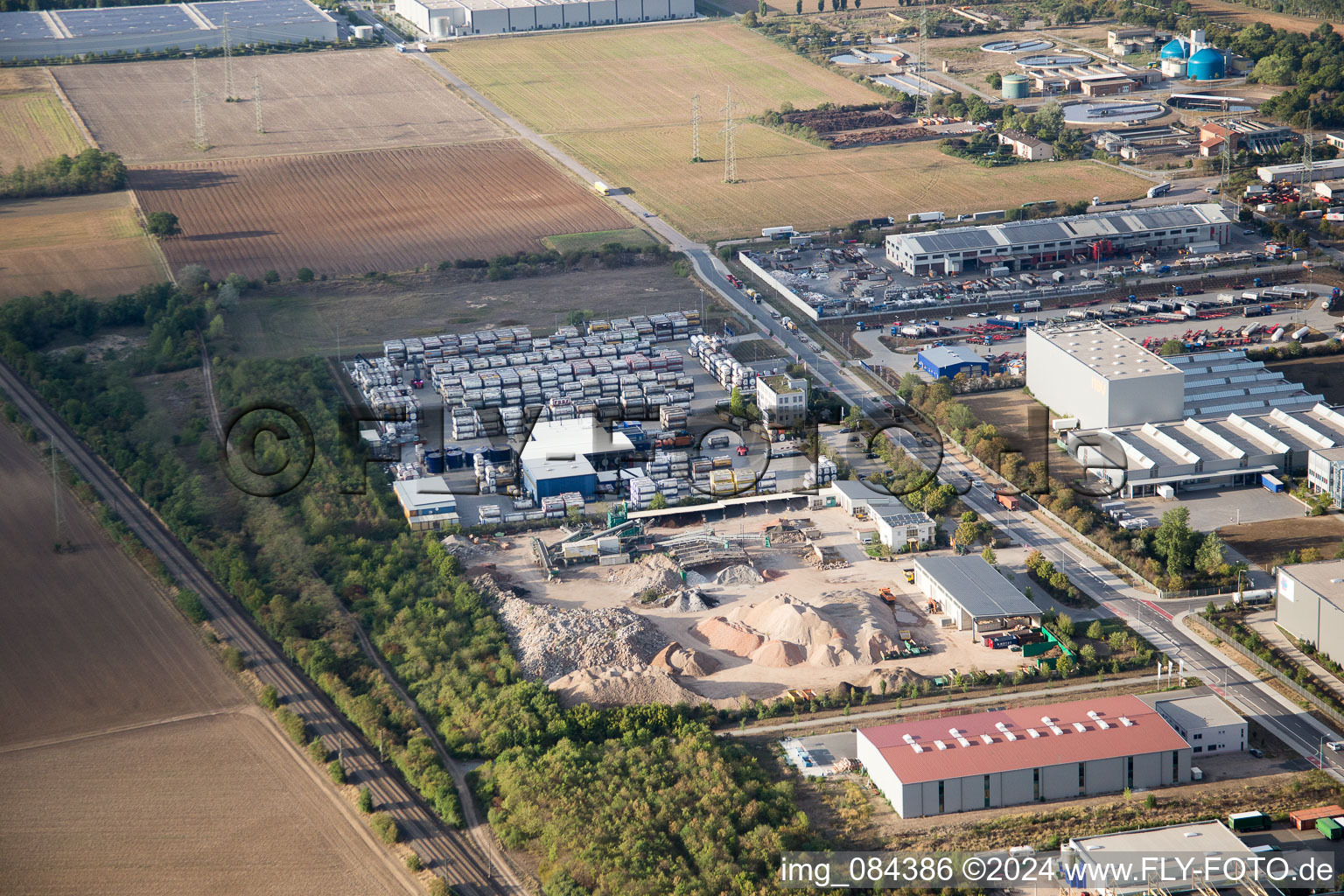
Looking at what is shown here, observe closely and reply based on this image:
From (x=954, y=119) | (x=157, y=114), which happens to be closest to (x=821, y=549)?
(x=954, y=119)

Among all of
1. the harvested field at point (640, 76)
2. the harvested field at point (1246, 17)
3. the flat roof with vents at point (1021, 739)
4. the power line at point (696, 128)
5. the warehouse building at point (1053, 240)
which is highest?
the harvested field at point (1246, 17)

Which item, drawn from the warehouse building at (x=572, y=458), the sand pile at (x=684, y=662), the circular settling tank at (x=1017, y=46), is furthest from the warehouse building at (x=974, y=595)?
the circular settling tank at (x=1017, y=46)

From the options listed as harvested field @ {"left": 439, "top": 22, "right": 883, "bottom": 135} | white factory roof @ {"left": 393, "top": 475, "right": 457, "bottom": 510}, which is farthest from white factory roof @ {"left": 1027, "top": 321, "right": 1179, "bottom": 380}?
harvested field @ {"left": 439, "top": 22, "right": 883, "bottom": 135}

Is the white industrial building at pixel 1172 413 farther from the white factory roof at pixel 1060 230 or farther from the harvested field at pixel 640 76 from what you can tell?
the harvested field at pixel 640 76

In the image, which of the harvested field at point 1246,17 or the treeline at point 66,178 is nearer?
the treeline at point 66,178

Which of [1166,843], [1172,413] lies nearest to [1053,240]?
[1172,413]

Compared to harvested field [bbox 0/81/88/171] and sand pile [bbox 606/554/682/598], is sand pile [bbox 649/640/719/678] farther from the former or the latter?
harvested field [bbox 0/81/88/171]

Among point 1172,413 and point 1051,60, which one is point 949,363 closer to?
point 1172,413
